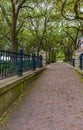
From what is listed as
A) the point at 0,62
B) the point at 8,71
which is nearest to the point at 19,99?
the point at 8,71

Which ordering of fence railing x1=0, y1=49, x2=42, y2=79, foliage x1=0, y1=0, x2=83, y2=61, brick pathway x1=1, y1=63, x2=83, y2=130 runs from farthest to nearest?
foliage x1=0, y1=0, x2=83, y2=61, fence railing x1=0, y1=49, x2=42, y2=79, brick pathway x1=1, y1=63, x2=83, y2=130

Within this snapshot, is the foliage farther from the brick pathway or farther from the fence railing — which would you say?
the brick pathway

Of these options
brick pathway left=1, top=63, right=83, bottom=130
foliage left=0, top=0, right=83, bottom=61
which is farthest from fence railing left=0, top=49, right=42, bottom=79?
foliage left=0, top=0, right=83, bottom=61

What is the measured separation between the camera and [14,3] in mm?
22172

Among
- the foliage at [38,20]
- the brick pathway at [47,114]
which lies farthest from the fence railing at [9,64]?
the foliage at [38,20]

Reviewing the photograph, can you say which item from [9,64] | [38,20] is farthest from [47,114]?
[38,20]

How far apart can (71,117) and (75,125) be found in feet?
2.43

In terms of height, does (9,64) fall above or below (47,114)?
above

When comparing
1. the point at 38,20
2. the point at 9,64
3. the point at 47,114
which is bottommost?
the point at 47,114

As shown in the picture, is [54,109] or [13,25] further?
[13,25]

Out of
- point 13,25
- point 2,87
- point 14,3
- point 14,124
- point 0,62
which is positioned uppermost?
point 14,3

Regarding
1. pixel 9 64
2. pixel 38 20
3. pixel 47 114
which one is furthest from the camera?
pixel 38 20

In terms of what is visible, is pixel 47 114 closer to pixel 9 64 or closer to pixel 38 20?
pixel 9 64

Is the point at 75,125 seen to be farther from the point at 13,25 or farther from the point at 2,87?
the point at 13,25
